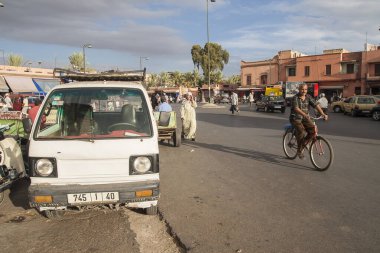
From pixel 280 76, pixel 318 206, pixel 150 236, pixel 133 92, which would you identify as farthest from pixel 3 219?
pixel 280 76

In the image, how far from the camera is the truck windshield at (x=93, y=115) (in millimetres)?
4695

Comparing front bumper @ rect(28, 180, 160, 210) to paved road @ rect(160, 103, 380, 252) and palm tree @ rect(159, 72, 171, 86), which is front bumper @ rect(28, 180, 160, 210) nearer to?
paved road @ rect(160, 103, 380, 252)

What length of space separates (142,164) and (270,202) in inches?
80.5

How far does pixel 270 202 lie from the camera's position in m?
5.21

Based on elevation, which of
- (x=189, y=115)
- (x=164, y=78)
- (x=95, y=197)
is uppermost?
(x=164, y=78)

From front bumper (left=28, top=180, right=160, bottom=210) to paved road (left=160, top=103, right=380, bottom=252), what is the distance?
0.59 metres

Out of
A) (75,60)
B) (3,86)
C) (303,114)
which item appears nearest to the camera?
(303,114)

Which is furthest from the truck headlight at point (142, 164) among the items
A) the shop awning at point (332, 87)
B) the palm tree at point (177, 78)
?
the palm tree at point (177, 78)

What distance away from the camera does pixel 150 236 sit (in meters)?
4.19

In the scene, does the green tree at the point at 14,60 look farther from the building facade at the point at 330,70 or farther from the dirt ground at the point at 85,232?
the dirt ground at the point at 85,232

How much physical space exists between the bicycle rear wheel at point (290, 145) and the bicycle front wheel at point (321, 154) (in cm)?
70

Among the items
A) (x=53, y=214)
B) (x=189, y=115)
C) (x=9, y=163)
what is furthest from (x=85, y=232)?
(x=189, y=115)

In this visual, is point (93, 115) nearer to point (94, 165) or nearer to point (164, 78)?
point (94, 165)

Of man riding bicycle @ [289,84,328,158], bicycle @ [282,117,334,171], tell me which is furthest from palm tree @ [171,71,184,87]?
bicycle @ [282,117,334,171]
